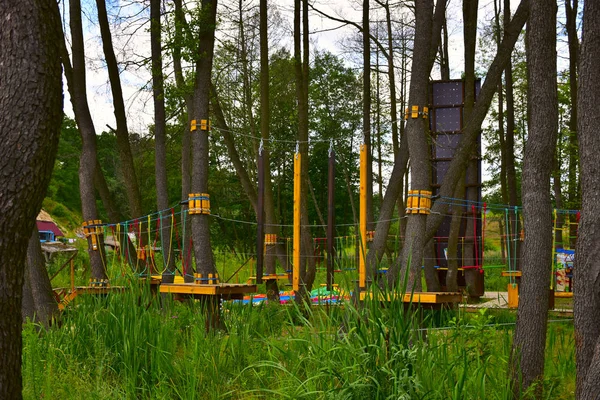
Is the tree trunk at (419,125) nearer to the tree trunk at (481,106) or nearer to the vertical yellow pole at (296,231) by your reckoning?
the tree trunk at (481,106)

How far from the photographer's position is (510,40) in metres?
9.54

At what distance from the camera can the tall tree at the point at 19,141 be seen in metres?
3.65

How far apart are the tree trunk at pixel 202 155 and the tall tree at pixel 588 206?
5.34m

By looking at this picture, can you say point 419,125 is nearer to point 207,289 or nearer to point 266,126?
point 207,289

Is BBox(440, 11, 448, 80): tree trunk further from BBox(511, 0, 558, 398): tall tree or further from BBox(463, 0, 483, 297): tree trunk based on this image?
BBox(511, 0, 558, 398): tall tree

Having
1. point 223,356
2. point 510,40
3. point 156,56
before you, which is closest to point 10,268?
point 223,356

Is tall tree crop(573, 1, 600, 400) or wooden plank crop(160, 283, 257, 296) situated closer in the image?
tall tree crop(573, 1, 600, 400)

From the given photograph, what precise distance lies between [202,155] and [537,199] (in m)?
5.11

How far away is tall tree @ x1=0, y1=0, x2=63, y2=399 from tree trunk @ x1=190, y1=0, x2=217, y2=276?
552 cm

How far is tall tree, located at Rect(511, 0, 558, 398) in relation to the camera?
512 cm

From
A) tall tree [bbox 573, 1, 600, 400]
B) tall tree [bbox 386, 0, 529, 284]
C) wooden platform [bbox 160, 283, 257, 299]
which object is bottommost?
wooden platform [bbox 160, 283, 257, 299]

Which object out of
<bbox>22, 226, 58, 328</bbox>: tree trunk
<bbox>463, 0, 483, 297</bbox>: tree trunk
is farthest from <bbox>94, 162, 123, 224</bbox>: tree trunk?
<bbox>463, 0, 483, 297</bbox>: tree trunk

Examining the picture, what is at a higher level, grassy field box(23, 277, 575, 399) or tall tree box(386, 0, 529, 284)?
tall tree box(386, 0, 529, 284)

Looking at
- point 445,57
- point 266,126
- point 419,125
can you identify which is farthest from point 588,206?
point 445,57
